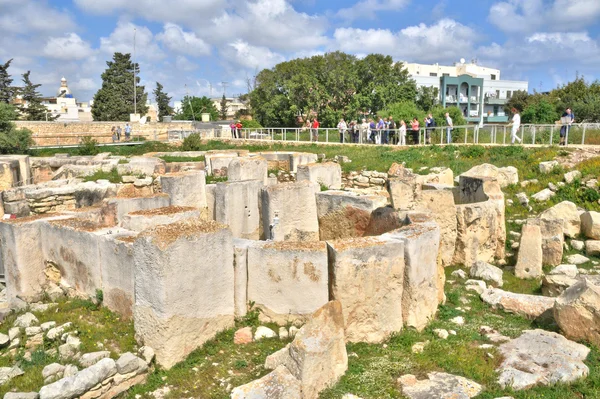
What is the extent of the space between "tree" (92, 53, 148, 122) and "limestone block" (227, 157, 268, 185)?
41.4m

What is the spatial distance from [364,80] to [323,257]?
36.1 meters

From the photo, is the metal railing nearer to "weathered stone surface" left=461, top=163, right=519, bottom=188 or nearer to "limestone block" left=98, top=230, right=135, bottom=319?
"weathered stone surface" left=461, top=163, right=519, bottom=188

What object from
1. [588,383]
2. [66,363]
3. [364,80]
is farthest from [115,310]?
[364,80]

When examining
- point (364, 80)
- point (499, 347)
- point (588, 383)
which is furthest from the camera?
point (364, 80)

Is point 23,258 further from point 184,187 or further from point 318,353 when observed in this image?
point 318,353

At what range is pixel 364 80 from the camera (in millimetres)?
40000

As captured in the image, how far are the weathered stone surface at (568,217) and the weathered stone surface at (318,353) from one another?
7.36m

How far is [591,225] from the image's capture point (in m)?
10.3

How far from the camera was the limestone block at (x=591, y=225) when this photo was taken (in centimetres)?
1020

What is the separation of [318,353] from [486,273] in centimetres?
467

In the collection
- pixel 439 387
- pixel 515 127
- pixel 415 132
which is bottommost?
pixel 439 387

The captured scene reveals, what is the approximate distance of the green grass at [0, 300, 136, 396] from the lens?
5020mm

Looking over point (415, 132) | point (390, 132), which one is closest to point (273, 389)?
point (415, 132)

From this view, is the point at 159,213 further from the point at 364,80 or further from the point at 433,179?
the point at 364,80
